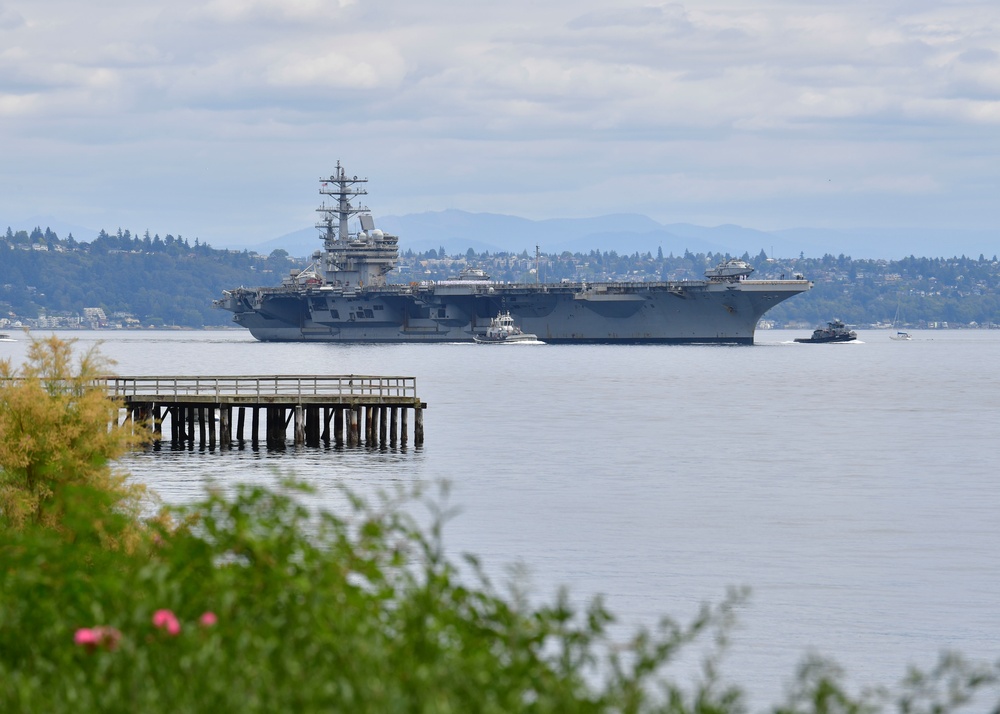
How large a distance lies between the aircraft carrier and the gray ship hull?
9cm

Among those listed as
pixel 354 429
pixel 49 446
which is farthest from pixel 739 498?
pixel 49 446

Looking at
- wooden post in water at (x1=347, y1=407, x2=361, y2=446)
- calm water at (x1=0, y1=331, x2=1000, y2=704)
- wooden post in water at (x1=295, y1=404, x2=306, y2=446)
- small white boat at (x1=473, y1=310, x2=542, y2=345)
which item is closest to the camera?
calm water at (x1=0, y1=331, x2=1000, y2=704)

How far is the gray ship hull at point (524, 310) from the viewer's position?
116312 millimetres

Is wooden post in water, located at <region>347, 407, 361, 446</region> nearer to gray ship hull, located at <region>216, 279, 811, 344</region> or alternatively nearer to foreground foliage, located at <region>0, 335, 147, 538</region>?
foreground foliage, located at <region>0, 335, 147, 538</region>

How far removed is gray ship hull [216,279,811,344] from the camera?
11631cm

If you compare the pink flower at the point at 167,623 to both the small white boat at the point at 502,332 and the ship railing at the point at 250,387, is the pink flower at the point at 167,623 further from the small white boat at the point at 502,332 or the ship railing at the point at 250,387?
the small white boat at the point at 502,332

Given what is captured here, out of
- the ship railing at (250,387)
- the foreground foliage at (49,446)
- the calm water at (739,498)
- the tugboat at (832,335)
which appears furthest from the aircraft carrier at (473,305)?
the foreground foliage at (49,446)

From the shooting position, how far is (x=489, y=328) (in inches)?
5187

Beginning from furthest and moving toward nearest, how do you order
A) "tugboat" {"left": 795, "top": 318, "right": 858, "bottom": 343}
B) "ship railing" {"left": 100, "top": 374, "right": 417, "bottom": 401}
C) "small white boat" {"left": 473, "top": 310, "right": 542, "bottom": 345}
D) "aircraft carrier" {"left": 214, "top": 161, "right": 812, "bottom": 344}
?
"tugboat" {"left": 795, "top": 318, "right": 858, "bottom": 343} < "small white boat" {"left": 473, "top": 310, "right": 542, "bottom": 345} < "aircraft carrier" {"left": 214, "top": 161, "right": 812, "bottom": 344} < "ship railing" {"left": 100, "top": 374, "right": 417, "bottom": 401}

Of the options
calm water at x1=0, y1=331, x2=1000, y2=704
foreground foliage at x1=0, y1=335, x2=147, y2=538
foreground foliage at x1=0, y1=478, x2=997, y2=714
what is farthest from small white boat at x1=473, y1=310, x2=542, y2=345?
foreground foliage at x1=0, y1=478, x2=997, y2=714

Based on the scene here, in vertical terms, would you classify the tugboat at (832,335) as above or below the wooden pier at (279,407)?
below

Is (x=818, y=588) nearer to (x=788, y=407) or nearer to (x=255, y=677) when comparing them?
(x=255, y=677)

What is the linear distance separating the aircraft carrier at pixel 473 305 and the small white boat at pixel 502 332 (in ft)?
2.54

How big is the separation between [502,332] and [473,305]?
3.49 meters
